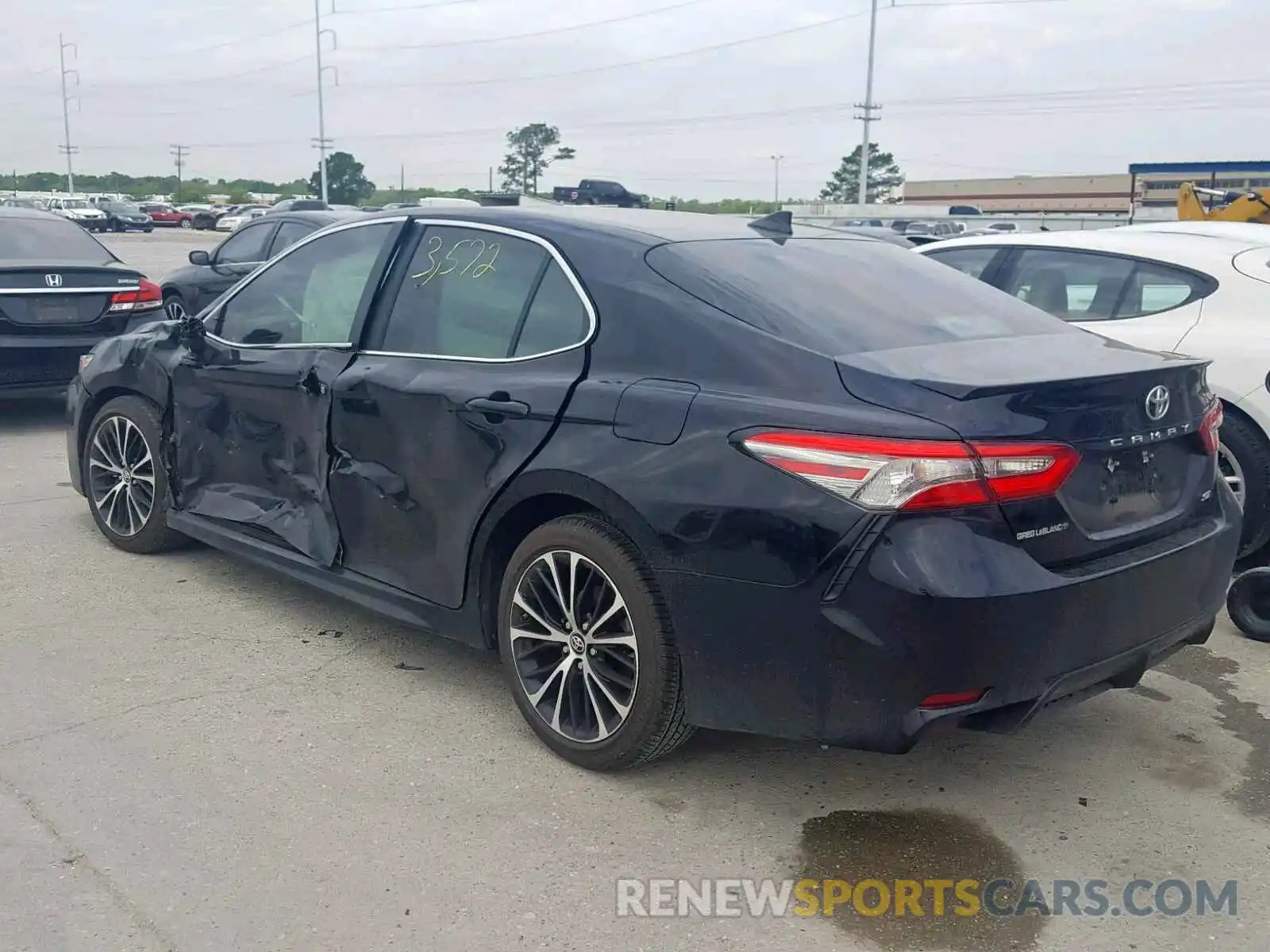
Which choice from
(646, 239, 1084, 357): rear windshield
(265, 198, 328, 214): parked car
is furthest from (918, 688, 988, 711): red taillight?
(265, 198, 328, 214): parked car

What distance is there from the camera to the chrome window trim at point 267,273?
464 centimetres

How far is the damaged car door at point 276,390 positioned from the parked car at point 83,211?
48892mm

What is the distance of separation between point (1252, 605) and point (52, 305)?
312 inches

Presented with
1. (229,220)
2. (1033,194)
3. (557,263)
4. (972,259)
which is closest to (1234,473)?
(972,259)

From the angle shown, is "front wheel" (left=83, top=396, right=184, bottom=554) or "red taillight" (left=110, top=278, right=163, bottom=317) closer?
"front wheel" (left=83, top=396, right=184, bottom=554)

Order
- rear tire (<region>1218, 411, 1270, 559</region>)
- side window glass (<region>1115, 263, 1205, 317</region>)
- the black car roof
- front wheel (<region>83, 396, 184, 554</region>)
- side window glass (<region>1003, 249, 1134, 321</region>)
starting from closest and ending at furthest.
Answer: the black car roof < rear tire (<region>1218, 411, 1270, 559</region>) < front wheel (<region>83, 396, 184, 554</region>) < side window glass (<region>1115, 263, 1205, 317</region>) < side window glass (<region>1003, 249, 1134, 321</region>)

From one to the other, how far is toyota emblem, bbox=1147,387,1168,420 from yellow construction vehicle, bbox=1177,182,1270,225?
34.1ft

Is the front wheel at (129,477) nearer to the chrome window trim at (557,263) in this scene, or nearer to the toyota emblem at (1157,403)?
the chrome window trim at (557,263)

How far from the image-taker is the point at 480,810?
3539 millimetres

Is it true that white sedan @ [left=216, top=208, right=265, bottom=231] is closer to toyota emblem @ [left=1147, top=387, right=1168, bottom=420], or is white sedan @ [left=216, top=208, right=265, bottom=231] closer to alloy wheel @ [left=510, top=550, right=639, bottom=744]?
alloy wheel @ [left=510, top=550, right=639, bottom=744]

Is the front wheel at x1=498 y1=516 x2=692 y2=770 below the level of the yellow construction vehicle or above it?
below

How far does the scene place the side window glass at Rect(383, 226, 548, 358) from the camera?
4070 mm

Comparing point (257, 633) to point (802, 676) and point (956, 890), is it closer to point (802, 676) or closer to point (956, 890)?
point (802, 676)

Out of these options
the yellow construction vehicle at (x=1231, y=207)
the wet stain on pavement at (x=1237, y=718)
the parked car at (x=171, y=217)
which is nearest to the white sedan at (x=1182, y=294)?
the wet stain on pavement at (x=1237, y=718)
